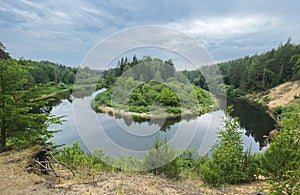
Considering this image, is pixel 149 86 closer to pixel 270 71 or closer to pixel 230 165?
pixel 230 165

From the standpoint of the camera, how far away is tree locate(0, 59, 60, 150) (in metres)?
7.79

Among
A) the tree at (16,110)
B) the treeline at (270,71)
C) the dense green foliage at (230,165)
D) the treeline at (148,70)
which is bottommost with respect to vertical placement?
the dense green foliage at (230,165)

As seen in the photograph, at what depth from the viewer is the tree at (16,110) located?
779cm

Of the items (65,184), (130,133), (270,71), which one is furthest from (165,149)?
(270,71)

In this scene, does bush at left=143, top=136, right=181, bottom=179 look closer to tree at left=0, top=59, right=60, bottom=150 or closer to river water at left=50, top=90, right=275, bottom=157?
river water at left=50, top=90, right=275, bottom=157

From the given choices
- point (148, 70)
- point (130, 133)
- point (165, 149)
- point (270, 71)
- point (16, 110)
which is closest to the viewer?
point (165, 149)

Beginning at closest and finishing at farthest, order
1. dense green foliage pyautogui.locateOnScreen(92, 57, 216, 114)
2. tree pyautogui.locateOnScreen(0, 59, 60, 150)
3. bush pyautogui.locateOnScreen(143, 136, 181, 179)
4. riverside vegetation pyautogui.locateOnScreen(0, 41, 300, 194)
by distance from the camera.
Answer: riverside vegetation pyautogui.locateOnScreen(0, 41, 300, 194), bush pyautogui.locateOnScreen(143, 136, 181, 179), tree pyautogui.locateOnScreen(0, 59, 60, 150), dense green foliage pyautogui.locateOnScreen(92, 57, 216, 114)

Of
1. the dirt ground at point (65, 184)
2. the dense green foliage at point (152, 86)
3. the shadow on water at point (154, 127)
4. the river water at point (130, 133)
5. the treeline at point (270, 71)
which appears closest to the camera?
the dirt ground at point (65, 184)

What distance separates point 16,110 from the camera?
7715mm

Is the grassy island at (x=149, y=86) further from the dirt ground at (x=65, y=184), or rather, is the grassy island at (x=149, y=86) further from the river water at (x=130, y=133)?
the dirt ground at (x=65, y=184)

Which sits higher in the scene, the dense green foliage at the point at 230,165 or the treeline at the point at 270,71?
the treeline at the point at 270,71

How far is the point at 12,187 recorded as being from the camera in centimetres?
504

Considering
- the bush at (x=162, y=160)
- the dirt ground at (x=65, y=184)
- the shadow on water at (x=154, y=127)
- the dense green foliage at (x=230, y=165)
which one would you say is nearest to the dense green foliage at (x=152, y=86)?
the shadow on water at (x=154, y=127)

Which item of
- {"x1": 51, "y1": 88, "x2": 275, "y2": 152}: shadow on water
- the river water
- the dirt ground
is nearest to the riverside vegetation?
the river water
